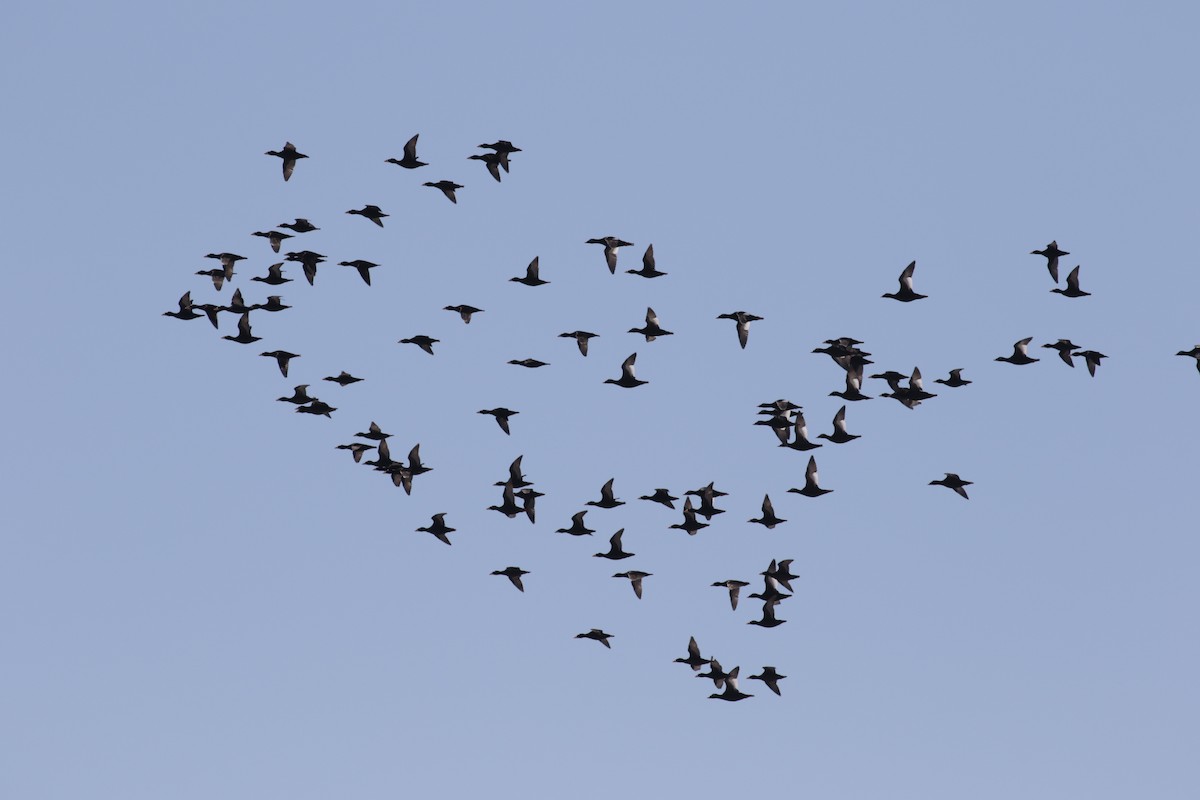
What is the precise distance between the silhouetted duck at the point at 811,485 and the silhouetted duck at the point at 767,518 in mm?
1373

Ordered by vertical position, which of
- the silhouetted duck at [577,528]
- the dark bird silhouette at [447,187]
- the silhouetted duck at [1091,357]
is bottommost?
the silhouetted duck at [577,528]

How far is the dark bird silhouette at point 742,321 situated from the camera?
3029 inches

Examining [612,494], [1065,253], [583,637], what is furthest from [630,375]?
[1065,253]

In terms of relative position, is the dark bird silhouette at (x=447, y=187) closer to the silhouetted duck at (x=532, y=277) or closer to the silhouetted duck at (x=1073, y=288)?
the silhouetted duck at (x=532, y=277)

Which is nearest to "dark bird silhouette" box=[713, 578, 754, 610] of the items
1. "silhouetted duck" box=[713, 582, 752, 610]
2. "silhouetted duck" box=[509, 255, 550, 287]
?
"silhouetted duck" box=[713, 582, 752, 610]

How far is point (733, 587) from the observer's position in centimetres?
7831

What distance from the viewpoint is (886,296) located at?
75.3 metres

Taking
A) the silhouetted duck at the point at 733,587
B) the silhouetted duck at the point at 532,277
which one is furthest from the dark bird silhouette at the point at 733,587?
the silhouetted duck at the point at 532,277

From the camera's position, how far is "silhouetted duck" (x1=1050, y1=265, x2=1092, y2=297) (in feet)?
245

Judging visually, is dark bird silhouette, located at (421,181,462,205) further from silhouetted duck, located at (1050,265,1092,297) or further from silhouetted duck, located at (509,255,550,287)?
silhouetted duck, located at (1050,265,1092,297)

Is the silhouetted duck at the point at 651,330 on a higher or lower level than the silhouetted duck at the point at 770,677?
higher

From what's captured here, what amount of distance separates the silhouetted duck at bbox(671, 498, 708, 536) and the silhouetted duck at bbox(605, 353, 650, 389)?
14.4ft

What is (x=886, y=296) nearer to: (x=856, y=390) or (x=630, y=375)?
(x=856, y=390)

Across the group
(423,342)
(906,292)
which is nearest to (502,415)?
(423,342)
